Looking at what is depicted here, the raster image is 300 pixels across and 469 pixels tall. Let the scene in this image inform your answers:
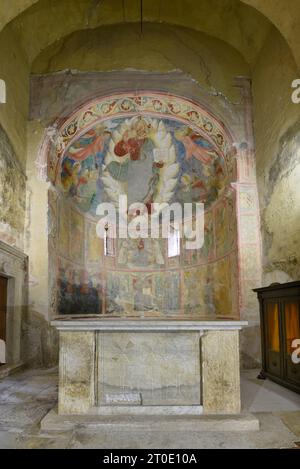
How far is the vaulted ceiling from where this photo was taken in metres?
9.76

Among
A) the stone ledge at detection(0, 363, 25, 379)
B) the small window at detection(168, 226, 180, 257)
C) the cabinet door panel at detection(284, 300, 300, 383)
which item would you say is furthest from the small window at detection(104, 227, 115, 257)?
the cabinet door panel at detection(284, 300, 300, 383)

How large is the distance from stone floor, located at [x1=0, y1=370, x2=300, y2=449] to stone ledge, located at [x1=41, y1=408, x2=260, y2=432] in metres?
0.06

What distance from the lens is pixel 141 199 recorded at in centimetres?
1288

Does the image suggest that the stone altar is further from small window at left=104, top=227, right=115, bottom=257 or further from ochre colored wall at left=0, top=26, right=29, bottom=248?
small window at left=104, top=227, right=115, bottom=257

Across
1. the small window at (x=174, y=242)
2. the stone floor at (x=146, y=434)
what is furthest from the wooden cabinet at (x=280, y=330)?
the small window at (x=174, y=242)

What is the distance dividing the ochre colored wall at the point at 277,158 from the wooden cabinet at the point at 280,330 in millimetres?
732

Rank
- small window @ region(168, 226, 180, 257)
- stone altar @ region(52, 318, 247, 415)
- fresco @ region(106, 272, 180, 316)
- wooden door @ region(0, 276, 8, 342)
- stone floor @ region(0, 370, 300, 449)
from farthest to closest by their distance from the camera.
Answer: small window @ region(168, 226, 180, 257) → fresco @ region(106, 272, 180, 316) → wooden door @ region(0, 276, 8, 342) → stone altar @ region(52, 318, 247, 415) → stone floor @ region(0, 370, 300, 449)

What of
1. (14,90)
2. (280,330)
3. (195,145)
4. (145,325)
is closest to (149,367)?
(145,325)

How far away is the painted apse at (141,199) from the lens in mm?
10414

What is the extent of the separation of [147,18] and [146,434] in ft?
31.8

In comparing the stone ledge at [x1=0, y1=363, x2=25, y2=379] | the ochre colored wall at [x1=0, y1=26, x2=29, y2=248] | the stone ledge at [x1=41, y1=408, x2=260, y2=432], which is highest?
the ochre colored wall at [x1=0, y1=26, x2=29, y2=248]

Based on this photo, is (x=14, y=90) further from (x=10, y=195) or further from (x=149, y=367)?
(x=149, y=367)

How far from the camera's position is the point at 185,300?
1219cm
